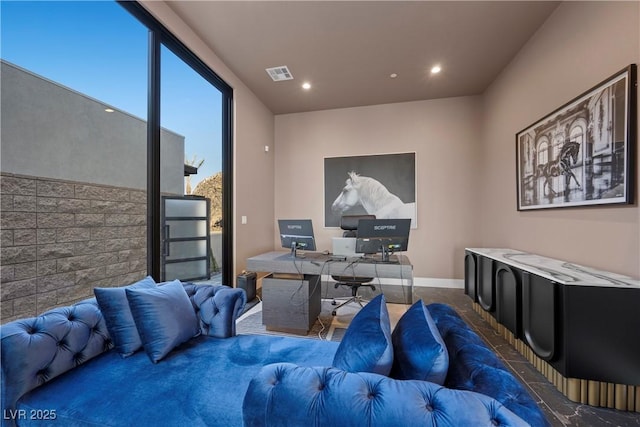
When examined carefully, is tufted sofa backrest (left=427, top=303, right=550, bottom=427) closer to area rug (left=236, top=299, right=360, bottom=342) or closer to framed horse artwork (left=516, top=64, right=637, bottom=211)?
area rug (left=236, top=299, right=360, bottom=342)

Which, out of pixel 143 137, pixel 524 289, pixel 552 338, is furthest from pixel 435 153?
pixel 143 137

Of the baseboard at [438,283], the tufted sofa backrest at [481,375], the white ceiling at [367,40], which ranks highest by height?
the white ceiling at [367,40]

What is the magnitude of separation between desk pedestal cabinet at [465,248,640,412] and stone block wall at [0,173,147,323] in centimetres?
337

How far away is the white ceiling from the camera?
2432mm

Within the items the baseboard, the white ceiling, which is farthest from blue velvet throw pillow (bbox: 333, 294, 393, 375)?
the baseboard

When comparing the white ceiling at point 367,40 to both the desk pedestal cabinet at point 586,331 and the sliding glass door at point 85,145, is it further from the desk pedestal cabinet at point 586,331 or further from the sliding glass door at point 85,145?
the desk pedestal cabinet at point 586,331

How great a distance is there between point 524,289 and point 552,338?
0.42 m

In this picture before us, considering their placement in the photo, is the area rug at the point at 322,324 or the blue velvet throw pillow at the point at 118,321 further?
the area rug at the point at 322,324

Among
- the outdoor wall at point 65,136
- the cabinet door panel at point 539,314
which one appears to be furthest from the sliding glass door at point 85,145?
the cabinet door panel at point 539,314

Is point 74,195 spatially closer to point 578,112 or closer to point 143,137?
point 143,137

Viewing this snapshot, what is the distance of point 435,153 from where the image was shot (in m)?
4.30

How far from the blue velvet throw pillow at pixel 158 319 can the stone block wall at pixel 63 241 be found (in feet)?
3.10

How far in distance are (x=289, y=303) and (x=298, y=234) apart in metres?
0.73

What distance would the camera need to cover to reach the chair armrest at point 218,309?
169 centimetres
